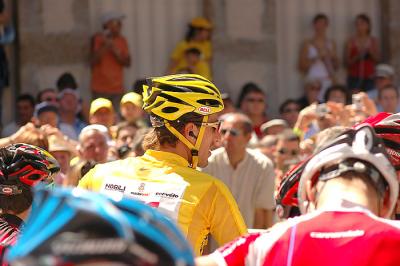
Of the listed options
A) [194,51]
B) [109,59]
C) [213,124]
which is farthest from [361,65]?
[213,124]

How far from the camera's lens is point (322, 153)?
3.46 meters

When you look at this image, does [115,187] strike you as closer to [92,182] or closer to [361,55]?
[92,182]

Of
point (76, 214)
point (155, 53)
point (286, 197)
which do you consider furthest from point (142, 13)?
point (76, 214)

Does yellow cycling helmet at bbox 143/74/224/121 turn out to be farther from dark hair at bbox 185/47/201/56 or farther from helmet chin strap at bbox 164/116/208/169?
dark hair at bbox 185/47/201/56

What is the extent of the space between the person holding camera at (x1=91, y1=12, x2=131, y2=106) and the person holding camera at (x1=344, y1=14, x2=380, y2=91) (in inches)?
124

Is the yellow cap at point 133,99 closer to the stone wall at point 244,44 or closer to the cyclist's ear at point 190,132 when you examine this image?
the stone wall at point 244,44

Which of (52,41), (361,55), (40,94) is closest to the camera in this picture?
(40,94)

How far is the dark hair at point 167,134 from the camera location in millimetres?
5238

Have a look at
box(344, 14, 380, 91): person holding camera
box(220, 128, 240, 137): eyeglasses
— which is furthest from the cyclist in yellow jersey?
box(344, 14, 380, 91): person holding camera

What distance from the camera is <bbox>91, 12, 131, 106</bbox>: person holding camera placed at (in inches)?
539

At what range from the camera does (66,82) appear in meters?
13.3

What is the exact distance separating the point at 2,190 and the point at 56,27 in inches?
364

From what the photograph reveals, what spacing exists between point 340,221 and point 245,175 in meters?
5.88

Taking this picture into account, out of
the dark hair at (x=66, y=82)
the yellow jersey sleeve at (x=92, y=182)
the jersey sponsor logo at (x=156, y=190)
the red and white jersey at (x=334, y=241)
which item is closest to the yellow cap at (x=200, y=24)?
the dark hair at (x=66, y=82)
